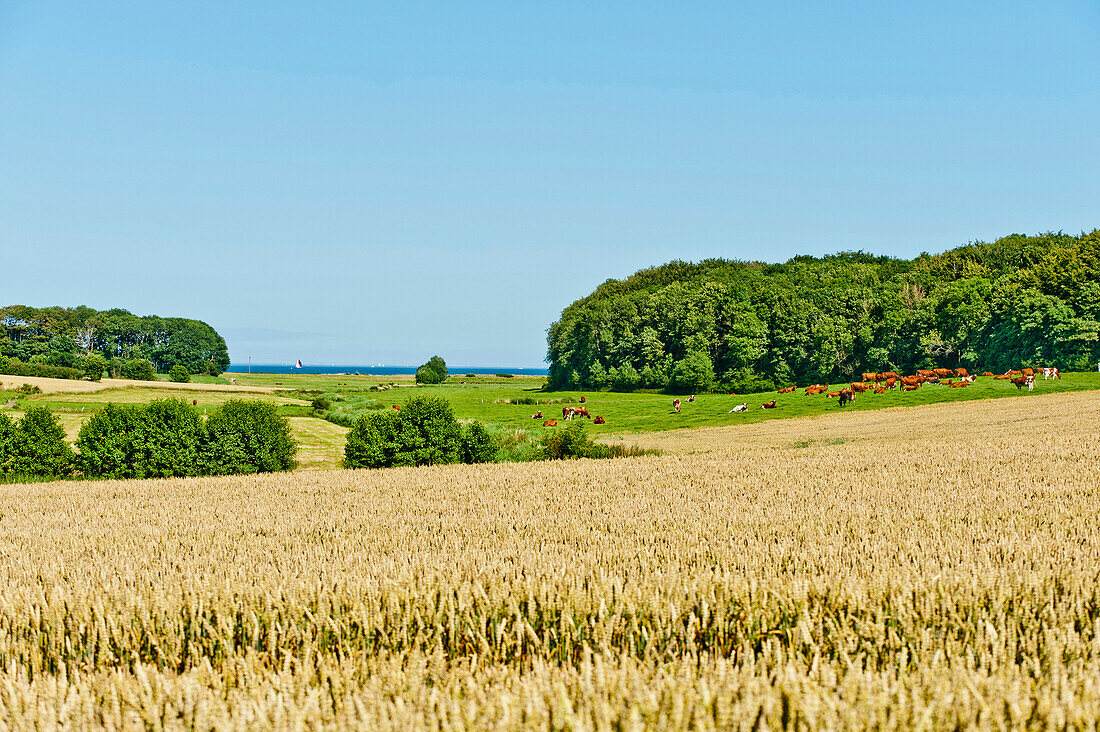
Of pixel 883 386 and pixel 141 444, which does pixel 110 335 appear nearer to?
pixel 141 444

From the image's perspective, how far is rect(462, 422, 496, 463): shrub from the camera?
71.6 ft

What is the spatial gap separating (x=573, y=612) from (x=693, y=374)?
Result: 7376 cm

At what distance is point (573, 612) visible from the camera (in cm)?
496

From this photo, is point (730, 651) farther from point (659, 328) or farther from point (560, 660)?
point (659, 328)

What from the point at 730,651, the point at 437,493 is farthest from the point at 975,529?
the point at 437,493

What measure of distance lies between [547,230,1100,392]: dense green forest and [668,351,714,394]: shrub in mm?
134

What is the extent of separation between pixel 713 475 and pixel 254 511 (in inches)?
304

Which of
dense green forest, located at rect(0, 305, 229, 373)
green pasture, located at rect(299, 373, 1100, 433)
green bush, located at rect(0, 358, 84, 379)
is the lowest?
green pasture, located at rect(299, 373, 1100, 433)

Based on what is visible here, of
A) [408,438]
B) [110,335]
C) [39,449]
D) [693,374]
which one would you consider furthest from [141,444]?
[110,335]

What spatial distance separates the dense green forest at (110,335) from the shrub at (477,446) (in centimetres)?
10308

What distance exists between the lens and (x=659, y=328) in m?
86.8

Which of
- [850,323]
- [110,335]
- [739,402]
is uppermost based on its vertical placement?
[110,335]

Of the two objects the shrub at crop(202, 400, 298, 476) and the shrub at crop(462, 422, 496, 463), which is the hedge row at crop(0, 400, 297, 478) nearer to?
the shrub at crop(202, 400, 298, 476)

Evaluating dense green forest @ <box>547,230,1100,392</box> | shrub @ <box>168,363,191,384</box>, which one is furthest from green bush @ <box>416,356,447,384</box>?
shrub @ <box>168,363,191,384</box>
